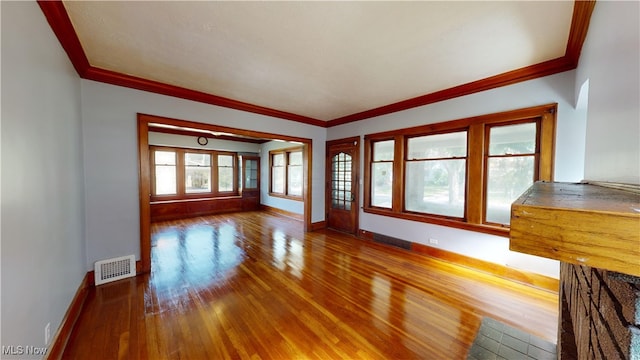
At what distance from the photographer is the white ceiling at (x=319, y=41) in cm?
173

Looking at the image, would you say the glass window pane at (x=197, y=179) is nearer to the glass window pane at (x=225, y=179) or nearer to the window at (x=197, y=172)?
the window at (x=197, y=172)

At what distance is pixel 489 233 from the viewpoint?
3023 millimetres

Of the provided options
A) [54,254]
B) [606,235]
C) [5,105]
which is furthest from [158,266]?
[606,235]

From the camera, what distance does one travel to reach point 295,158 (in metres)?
6.93

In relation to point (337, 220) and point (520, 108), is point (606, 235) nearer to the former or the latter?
point (520, 108)

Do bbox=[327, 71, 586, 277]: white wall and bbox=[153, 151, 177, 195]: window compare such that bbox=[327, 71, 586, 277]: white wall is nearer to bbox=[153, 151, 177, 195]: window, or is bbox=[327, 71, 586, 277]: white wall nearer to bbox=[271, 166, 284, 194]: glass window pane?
bbox=[271, 166, 284, 194]: glass window pane

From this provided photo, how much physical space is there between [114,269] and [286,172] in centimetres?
472

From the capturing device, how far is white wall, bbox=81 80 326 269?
2771 mm

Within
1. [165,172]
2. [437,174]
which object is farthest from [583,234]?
[165,172]

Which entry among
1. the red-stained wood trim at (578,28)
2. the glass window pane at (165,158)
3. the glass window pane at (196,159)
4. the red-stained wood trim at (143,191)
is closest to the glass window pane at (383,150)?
the red-stained wood trim at (578,28)

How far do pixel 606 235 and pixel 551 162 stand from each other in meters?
3.12

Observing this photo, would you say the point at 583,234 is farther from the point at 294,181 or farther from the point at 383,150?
the point at 294,181

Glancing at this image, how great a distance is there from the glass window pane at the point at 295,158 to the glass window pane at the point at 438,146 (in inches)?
140

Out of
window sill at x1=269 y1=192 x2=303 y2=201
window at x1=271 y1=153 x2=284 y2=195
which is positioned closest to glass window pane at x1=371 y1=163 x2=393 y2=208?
window sill at x1=269 y1=192 x2=303 y2=201
